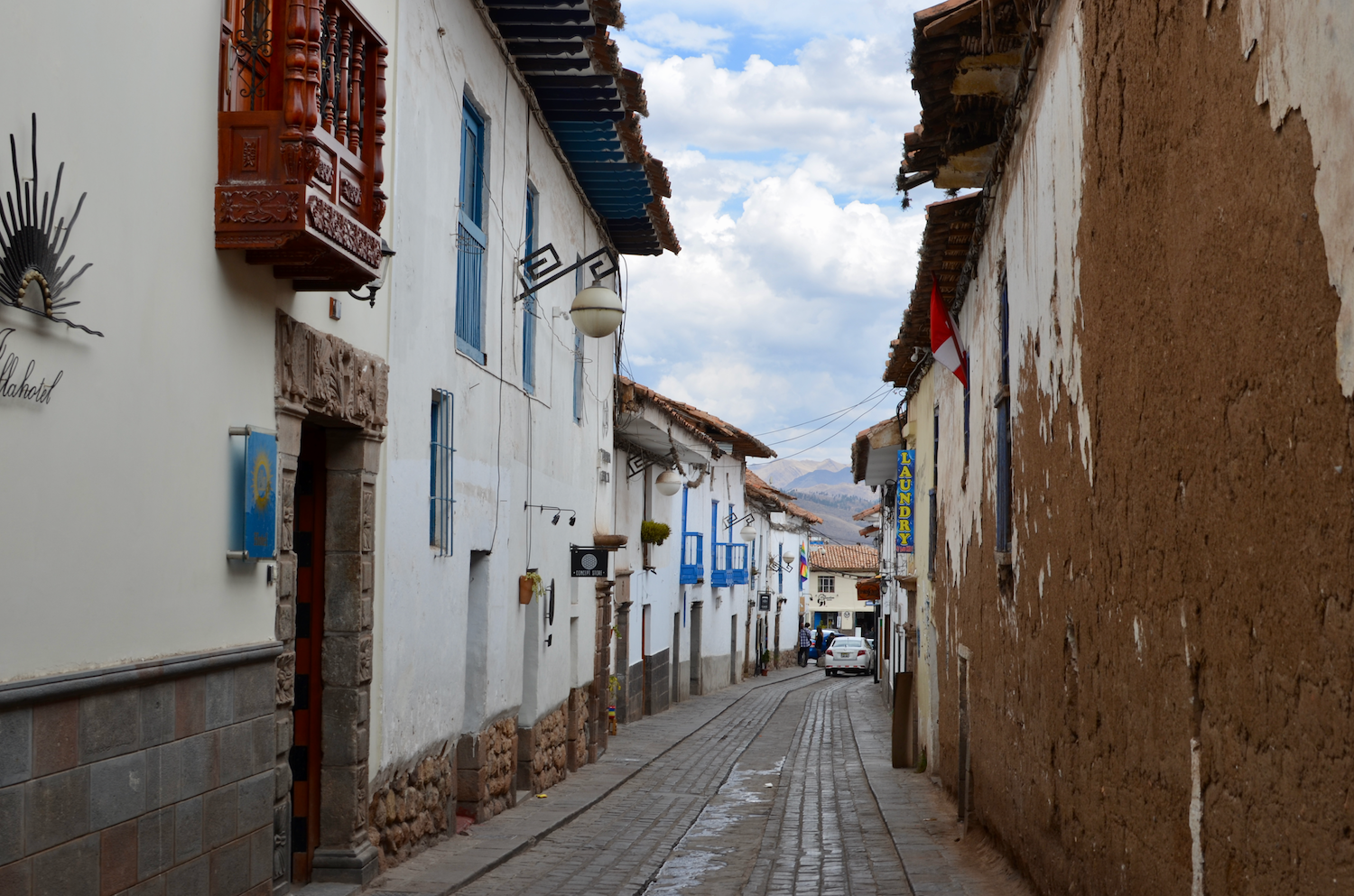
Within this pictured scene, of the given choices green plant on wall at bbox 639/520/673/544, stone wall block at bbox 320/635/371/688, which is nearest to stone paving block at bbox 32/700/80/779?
stone wall block at bbox 320/635/371/688

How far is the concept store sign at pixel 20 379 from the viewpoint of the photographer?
14.4 feet

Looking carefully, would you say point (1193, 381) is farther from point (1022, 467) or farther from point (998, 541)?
point (998, 541)

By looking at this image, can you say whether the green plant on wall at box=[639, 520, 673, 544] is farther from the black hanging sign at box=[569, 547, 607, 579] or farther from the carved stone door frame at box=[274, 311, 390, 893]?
the carved stone door frame at box=[274, 311, 390, 893]

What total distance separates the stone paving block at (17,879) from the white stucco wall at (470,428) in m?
3.96

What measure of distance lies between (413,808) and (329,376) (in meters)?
3.44

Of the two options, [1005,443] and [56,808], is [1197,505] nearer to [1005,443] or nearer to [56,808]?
[56,808]

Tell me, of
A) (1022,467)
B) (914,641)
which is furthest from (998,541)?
(914,641)

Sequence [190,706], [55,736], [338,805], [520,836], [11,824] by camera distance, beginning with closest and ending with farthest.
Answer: [11,824]
[55,736]
[190,706]
[338,805]
[520,836]

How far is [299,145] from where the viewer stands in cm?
591

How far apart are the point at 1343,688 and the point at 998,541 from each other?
6.66 m

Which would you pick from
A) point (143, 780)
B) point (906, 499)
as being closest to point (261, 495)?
point (143, 780)

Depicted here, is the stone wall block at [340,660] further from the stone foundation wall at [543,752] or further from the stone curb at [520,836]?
the stone foundation wall at [543,752]

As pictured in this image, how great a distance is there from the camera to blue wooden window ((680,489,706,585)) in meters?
29.3

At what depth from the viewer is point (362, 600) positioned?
324 inches
